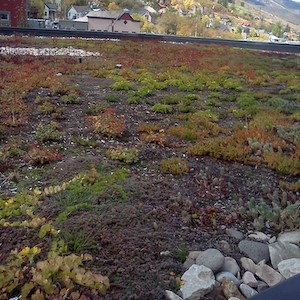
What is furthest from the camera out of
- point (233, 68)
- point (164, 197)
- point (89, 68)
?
point (233, 68)

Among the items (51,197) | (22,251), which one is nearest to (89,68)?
(51,197)

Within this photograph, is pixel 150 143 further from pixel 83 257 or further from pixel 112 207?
pixel 83 257

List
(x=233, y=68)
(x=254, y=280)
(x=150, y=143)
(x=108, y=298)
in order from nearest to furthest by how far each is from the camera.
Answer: (x=108, y=298)
(x=254, y=280)
(x=150, y=143)
(x=233, y=68)

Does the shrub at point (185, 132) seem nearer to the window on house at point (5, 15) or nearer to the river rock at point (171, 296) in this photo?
the river rock at point (171, 296)

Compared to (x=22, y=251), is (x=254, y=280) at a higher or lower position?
lower

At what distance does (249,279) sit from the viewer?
4.12 m

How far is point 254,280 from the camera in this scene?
4.12 m

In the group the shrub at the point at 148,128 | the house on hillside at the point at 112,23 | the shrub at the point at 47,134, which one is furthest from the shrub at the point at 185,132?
the house on hillside at the point at 112,23

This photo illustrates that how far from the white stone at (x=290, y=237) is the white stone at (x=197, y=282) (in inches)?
50.4

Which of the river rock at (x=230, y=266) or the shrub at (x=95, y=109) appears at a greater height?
the shrub at (x=95, y=109)

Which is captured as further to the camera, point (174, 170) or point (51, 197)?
point (174, 170)

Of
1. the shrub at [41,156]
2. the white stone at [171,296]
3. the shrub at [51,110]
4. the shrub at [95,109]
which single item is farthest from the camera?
the shrub at [95,109]

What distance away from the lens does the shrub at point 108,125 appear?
329 inches

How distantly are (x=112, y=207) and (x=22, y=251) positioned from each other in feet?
4.68
